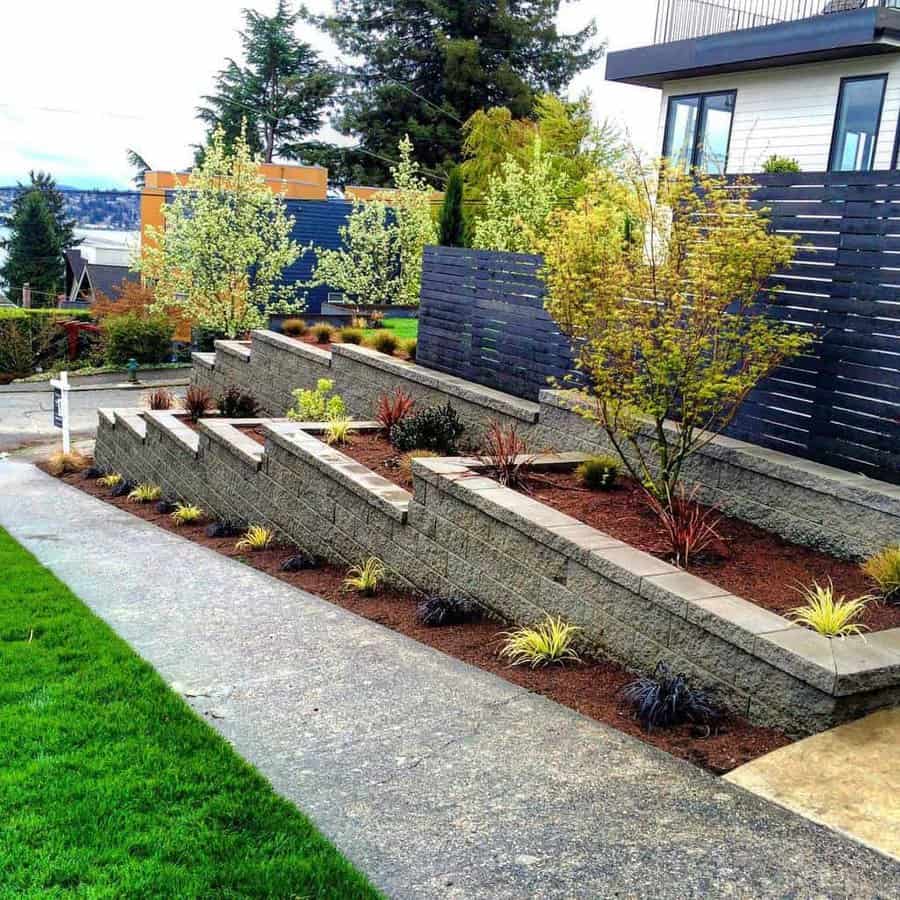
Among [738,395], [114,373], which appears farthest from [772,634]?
[114,373]

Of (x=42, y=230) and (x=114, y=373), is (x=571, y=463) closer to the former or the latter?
(x=114, y=373)

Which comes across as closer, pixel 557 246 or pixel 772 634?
pixel 772 634

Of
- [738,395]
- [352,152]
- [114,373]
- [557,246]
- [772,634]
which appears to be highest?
[352,152]

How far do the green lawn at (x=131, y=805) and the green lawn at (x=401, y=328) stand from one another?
38.8ft

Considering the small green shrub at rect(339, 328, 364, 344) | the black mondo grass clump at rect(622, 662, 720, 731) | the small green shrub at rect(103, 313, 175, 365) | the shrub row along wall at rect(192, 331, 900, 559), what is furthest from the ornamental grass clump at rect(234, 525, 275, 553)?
the small green shrub at rect(103, 313, 175, 365)

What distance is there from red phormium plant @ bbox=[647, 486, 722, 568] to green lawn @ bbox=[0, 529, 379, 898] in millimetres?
3037

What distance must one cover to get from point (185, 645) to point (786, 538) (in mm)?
4042

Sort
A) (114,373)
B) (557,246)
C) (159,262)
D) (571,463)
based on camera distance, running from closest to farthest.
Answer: (557,246) → (571,463) → (159,262) → (114,373)

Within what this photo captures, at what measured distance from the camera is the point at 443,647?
609cm

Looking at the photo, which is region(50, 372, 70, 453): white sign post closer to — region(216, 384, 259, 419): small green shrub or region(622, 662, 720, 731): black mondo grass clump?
region(216, 384, 259, 419): small green shrub

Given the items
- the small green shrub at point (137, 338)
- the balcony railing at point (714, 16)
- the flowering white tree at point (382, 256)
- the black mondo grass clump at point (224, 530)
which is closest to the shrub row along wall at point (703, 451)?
the black mondo grass clump at point (224, 530)

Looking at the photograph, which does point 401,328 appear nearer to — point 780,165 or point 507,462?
point 780,165

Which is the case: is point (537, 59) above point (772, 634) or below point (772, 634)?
above

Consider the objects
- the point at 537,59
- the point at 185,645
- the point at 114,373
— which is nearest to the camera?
the point at 185,645
